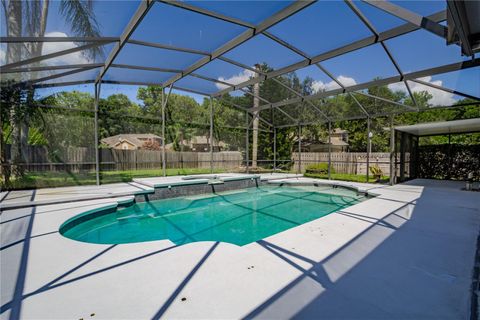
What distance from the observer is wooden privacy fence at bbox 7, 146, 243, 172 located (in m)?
7.64

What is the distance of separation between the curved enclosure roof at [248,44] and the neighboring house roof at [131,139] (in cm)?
230

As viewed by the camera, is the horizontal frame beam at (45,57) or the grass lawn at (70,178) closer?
the horizontal frame beam at (45,57)

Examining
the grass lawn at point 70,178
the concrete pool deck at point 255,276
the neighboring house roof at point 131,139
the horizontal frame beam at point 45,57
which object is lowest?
the concrete pool deck at point 255,276

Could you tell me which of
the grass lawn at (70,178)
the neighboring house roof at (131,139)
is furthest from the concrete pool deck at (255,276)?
the neighboring house roof at (131,139)

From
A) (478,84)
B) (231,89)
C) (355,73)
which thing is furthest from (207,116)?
(478,84)

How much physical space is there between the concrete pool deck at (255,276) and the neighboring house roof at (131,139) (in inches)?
237

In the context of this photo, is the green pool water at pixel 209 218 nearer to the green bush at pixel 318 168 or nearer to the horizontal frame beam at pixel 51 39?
the green bush at pixel 318 168

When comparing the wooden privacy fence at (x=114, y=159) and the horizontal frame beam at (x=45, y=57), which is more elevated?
the horizontal frame beam at (x=45, y=57)

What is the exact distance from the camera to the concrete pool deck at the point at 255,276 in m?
1.89

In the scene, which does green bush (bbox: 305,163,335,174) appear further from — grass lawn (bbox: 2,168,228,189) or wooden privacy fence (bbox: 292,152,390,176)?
grass lawn (bbox: 2,168,228,189)

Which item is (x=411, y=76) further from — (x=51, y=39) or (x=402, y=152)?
(x=51, y=39)

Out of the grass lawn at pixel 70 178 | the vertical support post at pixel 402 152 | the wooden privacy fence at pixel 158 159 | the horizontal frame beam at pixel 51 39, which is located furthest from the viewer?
the vertical support post at pixel 402 152

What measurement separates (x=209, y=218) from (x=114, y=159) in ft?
18.2

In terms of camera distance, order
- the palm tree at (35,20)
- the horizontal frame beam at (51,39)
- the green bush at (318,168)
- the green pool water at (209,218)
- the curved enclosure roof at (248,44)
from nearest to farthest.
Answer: the horizontal frame beam at (51,39) → the curved enclosure roof at (248,44) → the palm tree at (35,20) → the green pool water at (209,218) → the green bush at (318,168)
